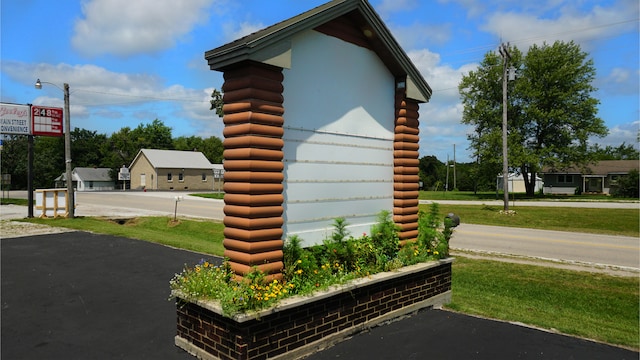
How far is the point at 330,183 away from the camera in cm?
595

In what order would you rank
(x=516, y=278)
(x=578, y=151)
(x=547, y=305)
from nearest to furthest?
(x=547, y=305) < (x=516, y=278) < (x=578, y=151)

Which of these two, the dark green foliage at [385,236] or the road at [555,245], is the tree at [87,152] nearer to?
the road at [555,245]

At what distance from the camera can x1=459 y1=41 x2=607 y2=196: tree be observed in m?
41.5

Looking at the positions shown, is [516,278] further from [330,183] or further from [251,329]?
[251,329]

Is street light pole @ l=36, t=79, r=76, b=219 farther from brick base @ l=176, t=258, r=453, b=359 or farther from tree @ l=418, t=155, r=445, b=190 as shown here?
tree @ l=418, t=155, r=445, b=190

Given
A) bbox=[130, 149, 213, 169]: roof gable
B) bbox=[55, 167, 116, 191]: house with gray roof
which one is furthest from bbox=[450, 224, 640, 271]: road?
bbox=[55, 167, 116, 191]: house with gray roof

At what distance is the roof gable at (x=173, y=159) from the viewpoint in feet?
212

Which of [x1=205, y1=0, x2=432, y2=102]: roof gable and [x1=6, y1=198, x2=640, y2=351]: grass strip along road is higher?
[x1=205, y1=0, x2=432, y2=102]: roof gable

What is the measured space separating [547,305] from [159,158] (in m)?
65.5

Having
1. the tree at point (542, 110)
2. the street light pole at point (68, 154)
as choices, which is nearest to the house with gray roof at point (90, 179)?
the street light pole at point (68, 154)

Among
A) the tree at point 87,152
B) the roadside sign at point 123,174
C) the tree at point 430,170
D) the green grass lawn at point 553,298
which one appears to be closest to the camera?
the green grass lawn at point 553,298

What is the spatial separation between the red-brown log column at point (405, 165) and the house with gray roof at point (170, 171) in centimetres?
6200

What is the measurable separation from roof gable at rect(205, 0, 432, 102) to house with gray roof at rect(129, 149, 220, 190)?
204ft

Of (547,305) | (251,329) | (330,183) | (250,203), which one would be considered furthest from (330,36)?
(547,305)
